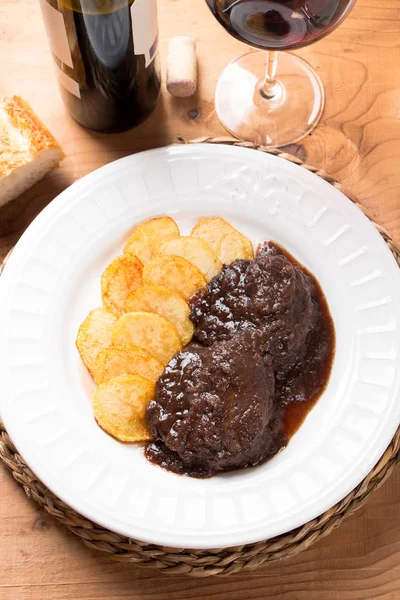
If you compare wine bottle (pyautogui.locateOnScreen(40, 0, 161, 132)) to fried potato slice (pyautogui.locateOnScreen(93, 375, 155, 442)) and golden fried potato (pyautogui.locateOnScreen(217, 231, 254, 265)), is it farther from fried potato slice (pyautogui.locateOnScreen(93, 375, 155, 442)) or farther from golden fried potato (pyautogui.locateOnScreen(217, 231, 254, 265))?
fried potato slice (pyautogui.locateOnScreen(93, 375, 155, 442))

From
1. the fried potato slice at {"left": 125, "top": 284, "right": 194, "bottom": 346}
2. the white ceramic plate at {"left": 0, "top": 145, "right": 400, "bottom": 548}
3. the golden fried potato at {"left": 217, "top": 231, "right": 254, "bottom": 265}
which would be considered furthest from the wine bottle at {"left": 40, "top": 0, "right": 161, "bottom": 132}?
the fried potato slice at {"left": 125, "top": 284, "right": 194, "bottom": 346}

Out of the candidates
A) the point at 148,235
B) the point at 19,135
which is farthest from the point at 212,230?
the point at 19,135

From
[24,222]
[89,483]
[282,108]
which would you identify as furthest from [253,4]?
[89,483]

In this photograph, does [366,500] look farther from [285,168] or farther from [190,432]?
[285,168]

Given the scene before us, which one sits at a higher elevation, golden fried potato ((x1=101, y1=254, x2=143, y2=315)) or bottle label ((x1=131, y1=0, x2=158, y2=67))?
bottle label ((x1=131, y1=0, x2=158, y2=67))

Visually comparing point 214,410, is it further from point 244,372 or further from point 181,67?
point 181,67

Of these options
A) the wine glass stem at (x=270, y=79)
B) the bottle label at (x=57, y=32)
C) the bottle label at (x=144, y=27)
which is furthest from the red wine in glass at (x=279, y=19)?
the bottle label at (x=57, y=32)
